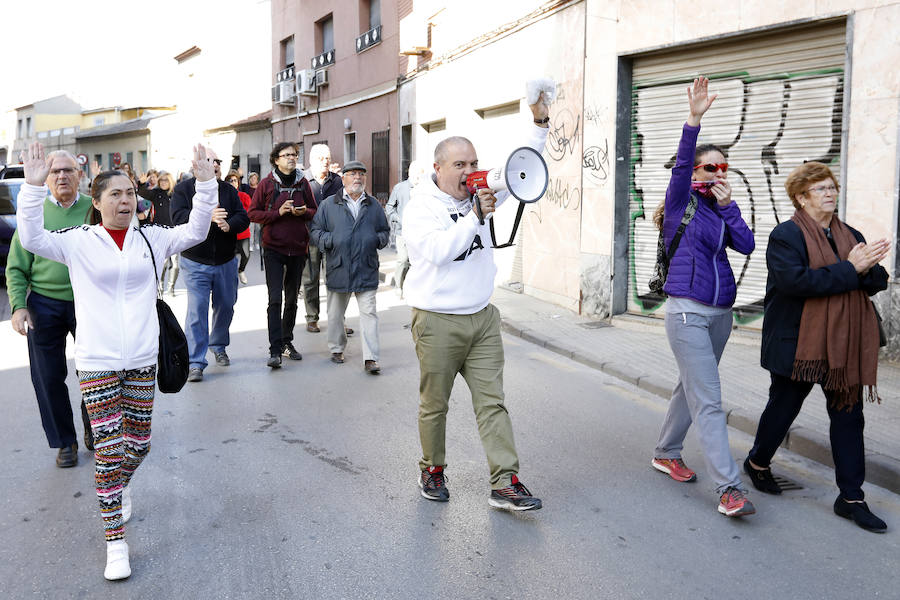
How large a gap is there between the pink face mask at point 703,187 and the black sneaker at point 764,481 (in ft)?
5.02

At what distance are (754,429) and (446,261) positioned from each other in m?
2.90

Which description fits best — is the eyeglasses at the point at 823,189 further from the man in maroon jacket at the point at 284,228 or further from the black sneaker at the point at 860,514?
the man in maroon jacket at the point at 284,228

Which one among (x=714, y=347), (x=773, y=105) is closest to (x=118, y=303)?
(x=714, y=347)

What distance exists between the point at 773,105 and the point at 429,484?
6025 millimetres

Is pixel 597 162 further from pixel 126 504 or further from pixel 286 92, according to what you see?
pixel 286 92

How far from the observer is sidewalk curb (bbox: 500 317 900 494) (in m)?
4.83

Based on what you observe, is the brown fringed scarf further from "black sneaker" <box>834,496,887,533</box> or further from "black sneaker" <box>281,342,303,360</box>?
"black sneaker" <box>281,342,303,360</box>

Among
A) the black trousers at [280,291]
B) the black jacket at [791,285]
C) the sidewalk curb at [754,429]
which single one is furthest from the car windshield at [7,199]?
the black jacket at [791,285]

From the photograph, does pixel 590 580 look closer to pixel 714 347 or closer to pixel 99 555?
pixel 714 347

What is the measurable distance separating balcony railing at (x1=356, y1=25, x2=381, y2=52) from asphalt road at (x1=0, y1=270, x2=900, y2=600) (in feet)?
48.6

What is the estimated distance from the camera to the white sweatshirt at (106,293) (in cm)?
375

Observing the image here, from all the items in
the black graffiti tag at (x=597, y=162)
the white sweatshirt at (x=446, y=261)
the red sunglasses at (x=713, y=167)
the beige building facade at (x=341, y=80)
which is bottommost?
the white sweatshirt at (x=446, y=261)

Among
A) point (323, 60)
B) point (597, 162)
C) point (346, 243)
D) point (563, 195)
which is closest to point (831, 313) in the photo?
point (346, 243)

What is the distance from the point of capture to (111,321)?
3.81 m
